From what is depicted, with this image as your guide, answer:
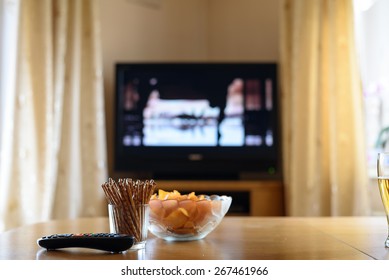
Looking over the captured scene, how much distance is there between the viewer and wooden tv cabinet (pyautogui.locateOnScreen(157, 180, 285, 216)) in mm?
4027

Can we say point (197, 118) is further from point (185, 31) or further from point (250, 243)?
point (250, 243)

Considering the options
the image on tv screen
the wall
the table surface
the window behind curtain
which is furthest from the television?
the table surface

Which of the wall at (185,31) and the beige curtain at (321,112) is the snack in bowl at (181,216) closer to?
the beige curtain at (321,112)

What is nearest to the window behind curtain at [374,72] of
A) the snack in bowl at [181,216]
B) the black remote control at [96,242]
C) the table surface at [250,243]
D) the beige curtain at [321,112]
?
the beige curtain at [321,112]

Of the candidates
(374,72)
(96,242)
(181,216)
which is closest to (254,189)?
(374,72)

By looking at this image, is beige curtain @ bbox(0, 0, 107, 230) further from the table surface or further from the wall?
the table surface

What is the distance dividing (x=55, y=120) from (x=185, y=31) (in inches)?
59.9

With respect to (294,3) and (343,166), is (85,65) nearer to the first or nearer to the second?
(294,3)

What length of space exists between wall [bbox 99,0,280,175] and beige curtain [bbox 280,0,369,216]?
47 cm

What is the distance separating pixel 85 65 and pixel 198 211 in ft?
9.51

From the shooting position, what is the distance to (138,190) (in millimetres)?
1149

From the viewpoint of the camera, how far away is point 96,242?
1067mm
